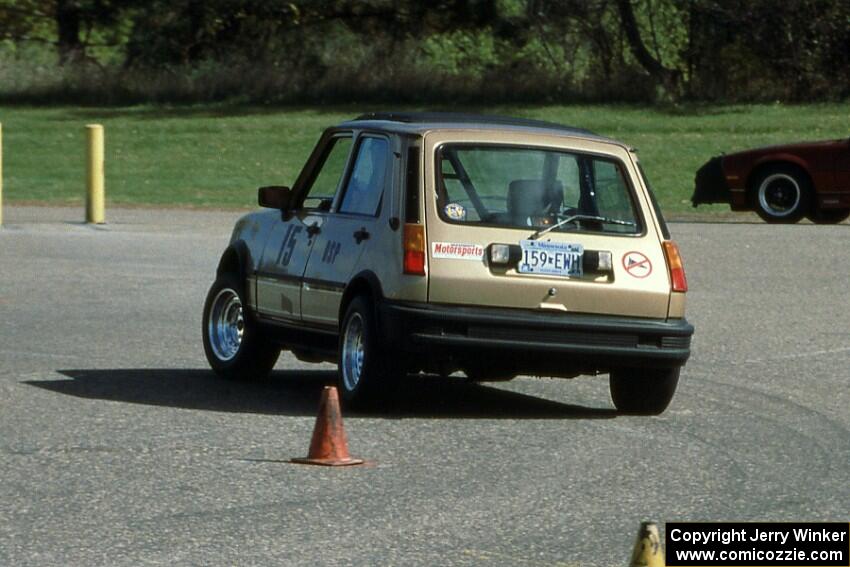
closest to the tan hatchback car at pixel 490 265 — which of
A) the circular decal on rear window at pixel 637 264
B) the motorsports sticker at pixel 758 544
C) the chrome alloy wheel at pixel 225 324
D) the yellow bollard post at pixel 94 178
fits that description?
the circular decal on rear window at pixel 637 264

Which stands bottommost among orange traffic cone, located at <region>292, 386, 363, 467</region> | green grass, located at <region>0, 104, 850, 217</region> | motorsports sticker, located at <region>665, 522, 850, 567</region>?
green grass, located at <region>0, 104, 850, 217</region>

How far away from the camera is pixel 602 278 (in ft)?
33.3

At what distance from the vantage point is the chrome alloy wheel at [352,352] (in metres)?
10.3

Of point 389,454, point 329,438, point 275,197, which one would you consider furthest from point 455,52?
point 329,438

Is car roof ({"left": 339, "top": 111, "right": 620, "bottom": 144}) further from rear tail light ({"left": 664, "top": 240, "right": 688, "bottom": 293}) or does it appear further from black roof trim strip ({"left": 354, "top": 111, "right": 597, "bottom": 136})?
rear tail light ({"left": 664, "top": 240, "right": 688, "bottom": 293})

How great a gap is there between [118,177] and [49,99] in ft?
46.4

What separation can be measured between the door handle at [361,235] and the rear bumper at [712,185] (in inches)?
585

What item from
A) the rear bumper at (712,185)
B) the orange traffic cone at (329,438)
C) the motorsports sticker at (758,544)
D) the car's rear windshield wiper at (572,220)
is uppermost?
the car's rear windshield wiper at (572,220)

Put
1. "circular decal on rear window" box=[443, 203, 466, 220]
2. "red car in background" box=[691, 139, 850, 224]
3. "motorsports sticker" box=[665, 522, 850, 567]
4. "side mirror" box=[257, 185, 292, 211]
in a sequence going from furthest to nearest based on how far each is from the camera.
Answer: "red car in background" box=[691, 139, 850, 224], "side mirror" box=[257, 185, 292, 211], "circular decal on rear window" box=[443, 203, 466, 220], "motorsports sticker" box=[665, 522, 850, 567]

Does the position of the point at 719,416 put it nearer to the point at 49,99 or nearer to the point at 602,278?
the point at 602,278

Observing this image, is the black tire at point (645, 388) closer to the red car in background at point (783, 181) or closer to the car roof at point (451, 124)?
the car roof at point (451, 124)

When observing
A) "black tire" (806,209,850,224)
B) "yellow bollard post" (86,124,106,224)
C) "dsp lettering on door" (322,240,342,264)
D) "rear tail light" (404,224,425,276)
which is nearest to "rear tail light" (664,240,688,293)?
"rear tail light" (404,224,425,276)

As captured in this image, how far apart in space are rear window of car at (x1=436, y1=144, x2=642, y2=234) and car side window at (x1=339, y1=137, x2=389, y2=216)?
442 mm

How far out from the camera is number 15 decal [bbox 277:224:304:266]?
11250mm
